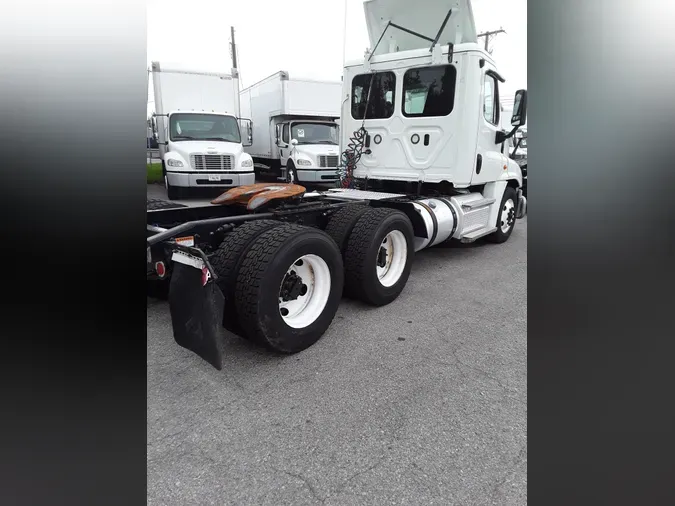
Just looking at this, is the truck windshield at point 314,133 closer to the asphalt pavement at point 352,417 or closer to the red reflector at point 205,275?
the asphalt pavement at point 352,417

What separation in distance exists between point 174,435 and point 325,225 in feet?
8.52

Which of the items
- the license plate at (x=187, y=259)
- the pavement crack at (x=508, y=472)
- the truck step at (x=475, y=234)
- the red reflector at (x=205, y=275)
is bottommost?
the pavement crack at (x=508, y=472)

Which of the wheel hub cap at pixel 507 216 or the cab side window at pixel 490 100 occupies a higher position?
the cab side window at pixel 490 100

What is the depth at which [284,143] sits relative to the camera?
573 inches

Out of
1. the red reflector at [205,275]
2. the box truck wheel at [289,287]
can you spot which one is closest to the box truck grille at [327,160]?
the box truck wheel at [289,287]

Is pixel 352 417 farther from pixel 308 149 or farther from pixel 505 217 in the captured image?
pixel 308 149

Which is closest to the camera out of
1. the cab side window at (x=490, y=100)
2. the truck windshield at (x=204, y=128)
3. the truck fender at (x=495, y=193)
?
the cab side window at (x=490, y=100)

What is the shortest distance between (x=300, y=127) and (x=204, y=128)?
10.3 ft

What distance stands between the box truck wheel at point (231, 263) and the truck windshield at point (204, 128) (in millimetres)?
9782

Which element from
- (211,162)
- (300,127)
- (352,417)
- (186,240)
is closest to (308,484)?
(352,417)

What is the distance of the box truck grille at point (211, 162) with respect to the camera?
37.7 feet

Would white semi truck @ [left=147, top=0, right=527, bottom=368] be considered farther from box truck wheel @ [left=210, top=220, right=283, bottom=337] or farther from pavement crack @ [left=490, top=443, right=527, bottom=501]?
pavement crack @ [left=490, top=443, right=527, bottom=501]
